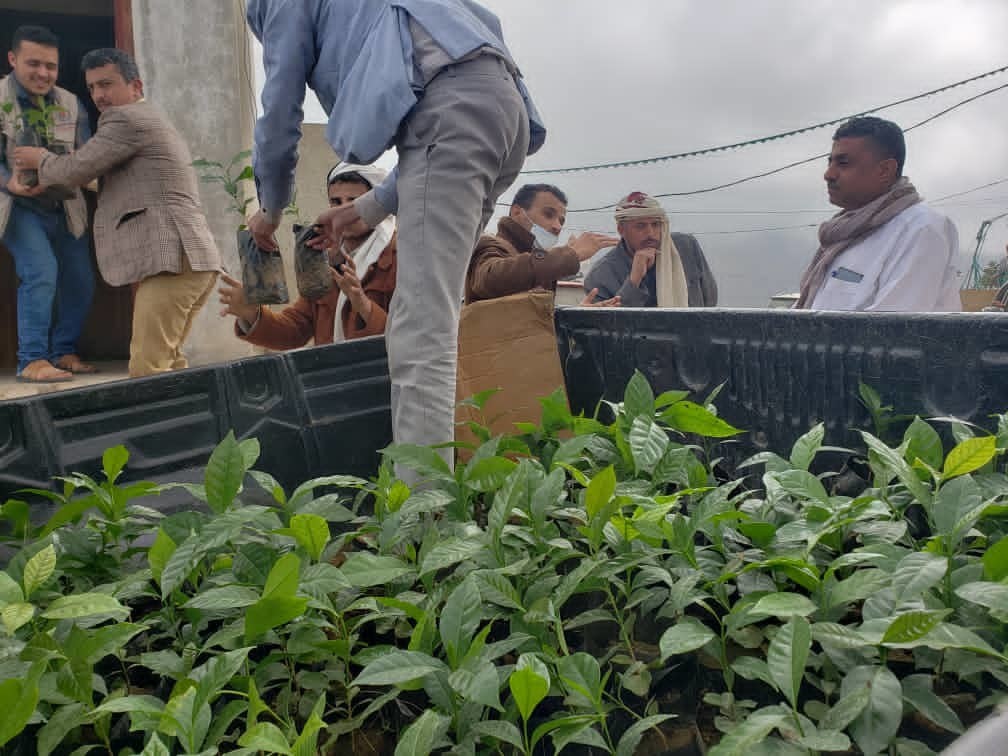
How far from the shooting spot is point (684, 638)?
78 centimetres

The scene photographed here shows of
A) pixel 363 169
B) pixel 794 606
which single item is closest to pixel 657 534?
pixel 794 606

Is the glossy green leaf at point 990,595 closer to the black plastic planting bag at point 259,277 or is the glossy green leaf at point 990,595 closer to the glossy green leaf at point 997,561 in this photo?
the glossy green leaf at point 997,561

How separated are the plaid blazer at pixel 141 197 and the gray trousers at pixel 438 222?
175 cm

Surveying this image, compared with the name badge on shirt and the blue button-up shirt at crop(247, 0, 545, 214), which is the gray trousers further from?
the name badge on shirt

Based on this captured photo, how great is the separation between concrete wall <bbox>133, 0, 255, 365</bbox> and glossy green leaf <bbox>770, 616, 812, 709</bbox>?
17.4 ft

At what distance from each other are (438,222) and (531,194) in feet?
8.59

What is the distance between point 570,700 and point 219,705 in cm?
33

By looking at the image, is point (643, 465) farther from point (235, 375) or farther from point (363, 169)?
point (363, 169)

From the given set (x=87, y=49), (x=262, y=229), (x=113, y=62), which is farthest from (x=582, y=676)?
(x=87, y=49)

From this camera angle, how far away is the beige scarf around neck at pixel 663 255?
181 inches

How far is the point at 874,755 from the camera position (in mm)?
662

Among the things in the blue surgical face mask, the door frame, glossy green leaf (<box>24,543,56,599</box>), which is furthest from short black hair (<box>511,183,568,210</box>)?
glossy green leaf (<box>24,543,56,599</box>)

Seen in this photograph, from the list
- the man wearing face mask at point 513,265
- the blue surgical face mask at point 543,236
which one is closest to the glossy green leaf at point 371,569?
the man wearing face mask at point 513,265

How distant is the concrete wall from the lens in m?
5.48
